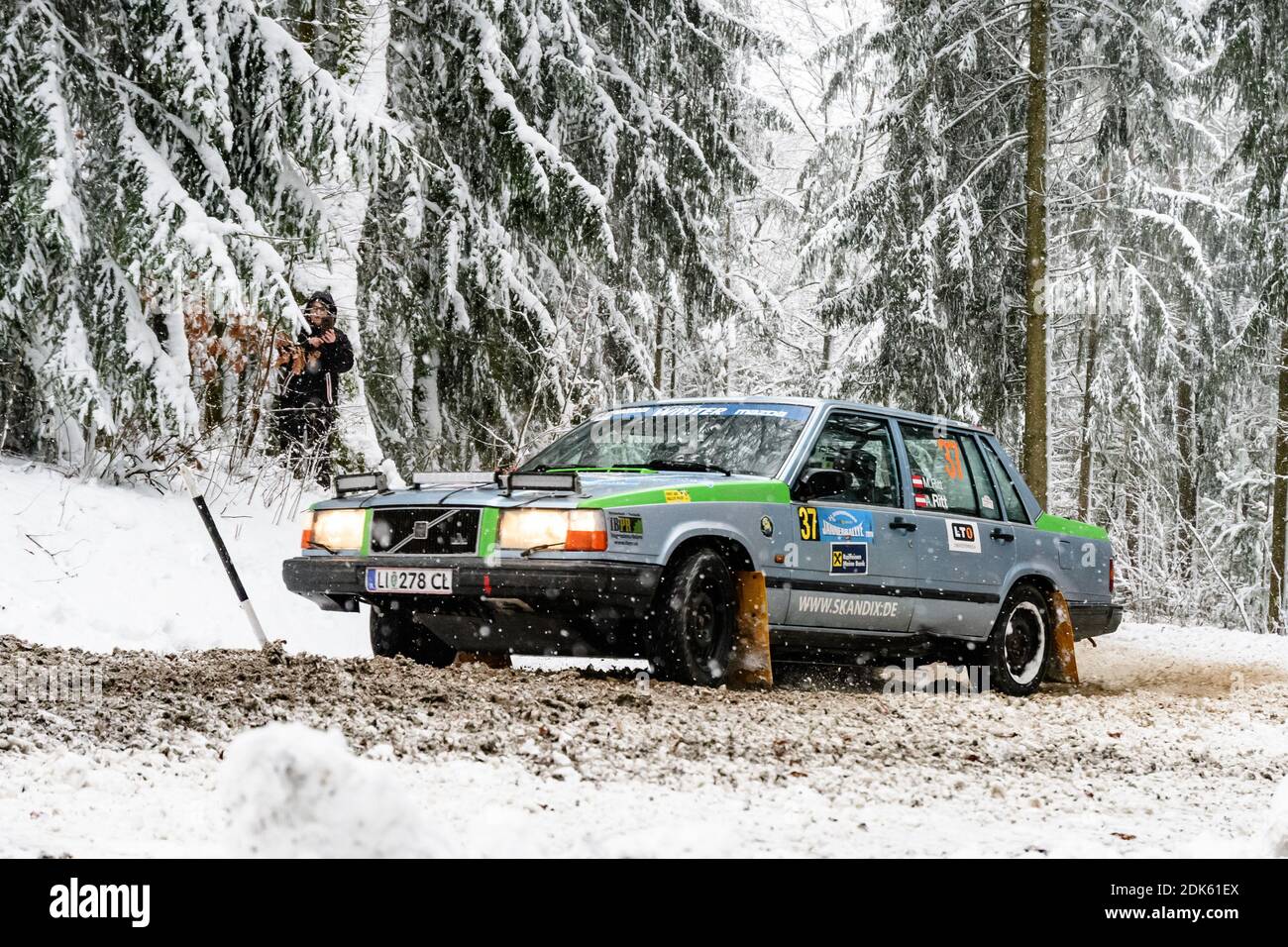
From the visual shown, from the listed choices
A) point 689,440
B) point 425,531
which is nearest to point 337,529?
point 425,531

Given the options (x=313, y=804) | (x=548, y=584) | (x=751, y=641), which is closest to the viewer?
(x=313, y=804)

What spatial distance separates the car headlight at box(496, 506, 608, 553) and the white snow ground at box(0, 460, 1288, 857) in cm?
66

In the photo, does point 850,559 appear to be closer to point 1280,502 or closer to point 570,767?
point 570,767

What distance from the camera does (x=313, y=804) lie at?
109 inches

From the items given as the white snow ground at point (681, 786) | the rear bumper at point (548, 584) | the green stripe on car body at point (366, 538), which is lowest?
the white snow ground at point (681, 786)

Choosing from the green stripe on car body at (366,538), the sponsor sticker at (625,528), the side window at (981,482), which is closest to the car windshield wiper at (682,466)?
the sponsor sticker at (625,528)

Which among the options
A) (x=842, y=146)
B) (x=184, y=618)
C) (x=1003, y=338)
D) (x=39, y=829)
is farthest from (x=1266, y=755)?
(x=842, y=146)

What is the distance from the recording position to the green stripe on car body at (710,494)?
6840 mm

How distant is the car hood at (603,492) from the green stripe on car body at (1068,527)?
281cm

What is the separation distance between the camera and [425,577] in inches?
274

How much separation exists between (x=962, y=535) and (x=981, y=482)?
59 centimetres

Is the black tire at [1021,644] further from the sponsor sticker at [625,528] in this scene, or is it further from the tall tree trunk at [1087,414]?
the tall tree trunk at [1087,414]

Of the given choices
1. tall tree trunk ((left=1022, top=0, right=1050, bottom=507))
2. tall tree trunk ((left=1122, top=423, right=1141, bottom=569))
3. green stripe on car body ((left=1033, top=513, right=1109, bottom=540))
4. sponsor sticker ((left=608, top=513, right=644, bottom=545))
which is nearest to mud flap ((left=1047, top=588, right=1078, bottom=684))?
green stripe on car body ((left=1033, top=513, right=1109, bottom=540))

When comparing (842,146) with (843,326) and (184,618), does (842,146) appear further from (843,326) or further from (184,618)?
(184,618)
